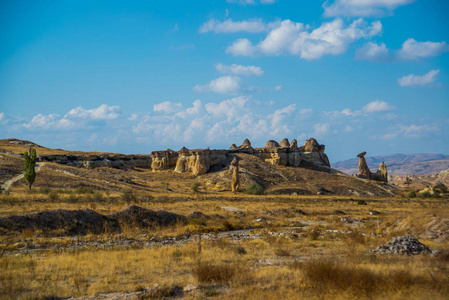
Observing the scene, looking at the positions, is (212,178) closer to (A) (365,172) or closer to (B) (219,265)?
(A) (365,172)

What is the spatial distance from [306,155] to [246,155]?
38.1 feet

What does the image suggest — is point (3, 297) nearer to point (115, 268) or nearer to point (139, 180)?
point (115, 268)

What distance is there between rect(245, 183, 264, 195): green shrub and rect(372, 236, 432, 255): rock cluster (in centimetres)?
3423

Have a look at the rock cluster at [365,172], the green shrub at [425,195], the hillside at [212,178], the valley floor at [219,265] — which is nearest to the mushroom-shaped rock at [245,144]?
the hillside at [212,178]

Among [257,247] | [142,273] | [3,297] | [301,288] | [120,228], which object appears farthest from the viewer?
[120,228]

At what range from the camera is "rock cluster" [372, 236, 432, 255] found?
491 inches

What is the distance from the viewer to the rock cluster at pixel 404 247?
12.5 metres

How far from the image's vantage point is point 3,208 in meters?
22.2

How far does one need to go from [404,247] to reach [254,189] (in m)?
35.5

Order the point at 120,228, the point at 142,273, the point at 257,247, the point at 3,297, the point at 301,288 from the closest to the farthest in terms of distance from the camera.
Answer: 1. the point at 3,297
2. the point at 301,288
3. the point at 142,273
4. the point at 257,247
5. the point at 120,228

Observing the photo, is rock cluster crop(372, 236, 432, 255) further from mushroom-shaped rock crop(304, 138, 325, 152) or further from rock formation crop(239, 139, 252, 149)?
rock formation crop(239, 139, 252, 149)

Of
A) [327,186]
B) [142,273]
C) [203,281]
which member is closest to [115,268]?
[142,273]

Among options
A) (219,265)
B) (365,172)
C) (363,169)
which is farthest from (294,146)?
(219,265)

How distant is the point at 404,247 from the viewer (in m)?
12.6
